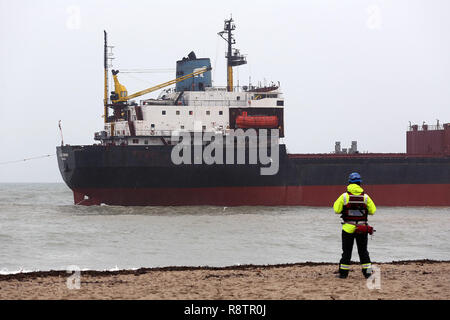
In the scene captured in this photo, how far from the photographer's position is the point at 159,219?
84.9 ft

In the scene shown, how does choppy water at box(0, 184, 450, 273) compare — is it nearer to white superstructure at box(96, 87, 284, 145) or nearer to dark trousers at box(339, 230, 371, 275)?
white superstructure at box(96, 87, 284, 145)

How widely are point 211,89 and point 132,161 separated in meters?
5.86

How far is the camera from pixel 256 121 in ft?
108

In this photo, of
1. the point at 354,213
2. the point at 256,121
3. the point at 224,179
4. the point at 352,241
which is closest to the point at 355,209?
the point at 354,213

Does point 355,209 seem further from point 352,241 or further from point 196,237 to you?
point 196,237

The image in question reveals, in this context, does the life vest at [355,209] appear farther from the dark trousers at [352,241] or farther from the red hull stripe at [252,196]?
the red hull stripe at [252,196]

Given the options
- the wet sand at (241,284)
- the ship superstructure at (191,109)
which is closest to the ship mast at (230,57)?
the ship superstructure at (191,109)

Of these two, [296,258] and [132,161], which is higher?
[132,161]

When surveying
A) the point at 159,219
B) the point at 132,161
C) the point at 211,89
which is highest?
the point at 211,89

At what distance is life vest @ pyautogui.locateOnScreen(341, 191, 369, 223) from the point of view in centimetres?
899

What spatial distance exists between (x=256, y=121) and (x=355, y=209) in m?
23.9

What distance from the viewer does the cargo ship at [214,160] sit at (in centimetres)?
3070
